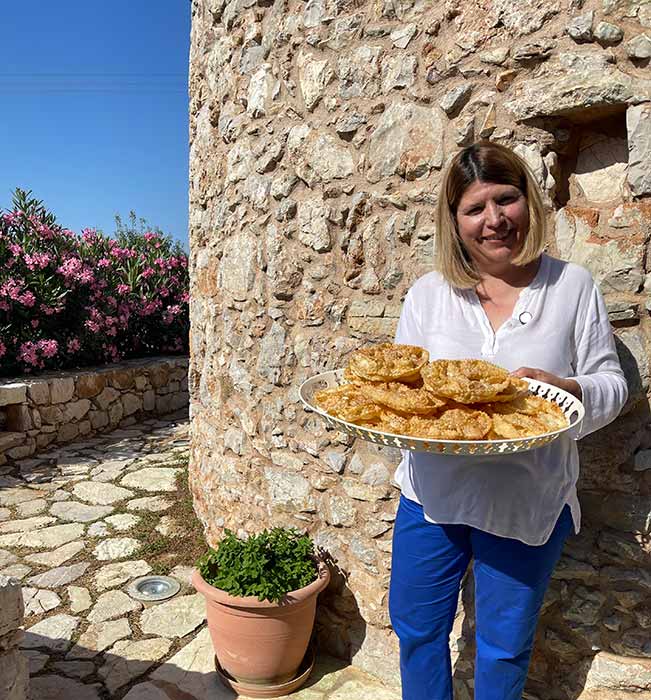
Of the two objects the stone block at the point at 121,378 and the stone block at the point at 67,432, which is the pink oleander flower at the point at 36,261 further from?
the stone block at the point at 67,432

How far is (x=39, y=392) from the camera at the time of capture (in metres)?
6.02

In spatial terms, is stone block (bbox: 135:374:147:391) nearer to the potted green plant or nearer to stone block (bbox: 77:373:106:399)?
stone block (bbox: 77:373:106:399)

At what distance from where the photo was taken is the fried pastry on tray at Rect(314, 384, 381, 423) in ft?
5.39

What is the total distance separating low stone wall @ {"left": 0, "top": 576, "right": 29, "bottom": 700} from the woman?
1.36m

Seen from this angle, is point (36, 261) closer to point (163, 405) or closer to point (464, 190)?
point (163, 405)

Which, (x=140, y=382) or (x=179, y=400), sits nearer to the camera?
(x=140, y=382)

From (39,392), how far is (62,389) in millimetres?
260

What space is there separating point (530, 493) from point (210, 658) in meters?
1.83

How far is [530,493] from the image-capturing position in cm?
169

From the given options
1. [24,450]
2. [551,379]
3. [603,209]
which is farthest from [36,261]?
[551,379]

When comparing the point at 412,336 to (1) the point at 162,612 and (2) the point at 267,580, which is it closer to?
(2) the point at 267,580

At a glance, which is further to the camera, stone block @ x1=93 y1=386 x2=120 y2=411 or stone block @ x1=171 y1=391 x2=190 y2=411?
stone block @ x1=171 y1=391 x2=190 y2=411

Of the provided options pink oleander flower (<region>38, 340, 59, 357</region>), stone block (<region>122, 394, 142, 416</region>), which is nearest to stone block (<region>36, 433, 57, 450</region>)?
pink oleander flower (<region>38, 340, 59, 357</region>)

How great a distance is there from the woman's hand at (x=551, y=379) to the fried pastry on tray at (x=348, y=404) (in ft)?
1.26
